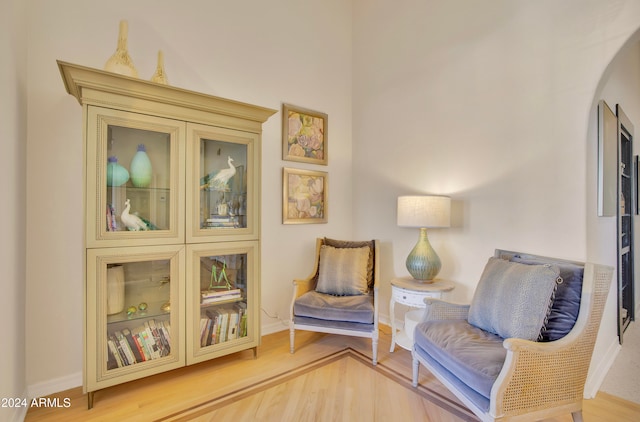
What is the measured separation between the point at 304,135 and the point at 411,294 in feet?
6.24

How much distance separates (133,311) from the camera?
1.96 meters

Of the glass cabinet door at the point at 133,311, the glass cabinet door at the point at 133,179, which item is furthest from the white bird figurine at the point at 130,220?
the glass cabinet door at the point at 133,311

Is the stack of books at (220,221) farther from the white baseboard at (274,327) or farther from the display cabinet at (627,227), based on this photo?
the display cabinet at (627,227)

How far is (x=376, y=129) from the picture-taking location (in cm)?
327

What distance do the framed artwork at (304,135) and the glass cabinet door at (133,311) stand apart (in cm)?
154

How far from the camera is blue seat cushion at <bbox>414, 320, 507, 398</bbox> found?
140 cm

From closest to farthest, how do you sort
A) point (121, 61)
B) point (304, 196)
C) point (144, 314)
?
1. point (121, 61)
2. point (144, 314)
3. point (304, 196)

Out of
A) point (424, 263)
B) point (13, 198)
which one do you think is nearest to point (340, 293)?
point (424, 263)

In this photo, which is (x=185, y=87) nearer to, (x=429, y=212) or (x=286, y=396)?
(x=429, y=212)

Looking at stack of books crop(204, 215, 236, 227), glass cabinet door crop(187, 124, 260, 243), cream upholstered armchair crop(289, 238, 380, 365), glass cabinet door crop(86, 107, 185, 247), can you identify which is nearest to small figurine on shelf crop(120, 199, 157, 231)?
glass cabinet door crop(86, 107, 185, 247)

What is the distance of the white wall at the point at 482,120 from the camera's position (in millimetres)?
1903

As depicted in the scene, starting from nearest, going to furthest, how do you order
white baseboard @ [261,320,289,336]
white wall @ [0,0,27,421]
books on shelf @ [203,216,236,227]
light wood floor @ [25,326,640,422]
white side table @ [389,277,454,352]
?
white wall @ [0,0,27,421] < light wood floor @ [25,326,640,422] < books on shelf @ [203,216,236,227] < white side table @ [389,277,454,352] < white baseboard @ [261,320,289,336]

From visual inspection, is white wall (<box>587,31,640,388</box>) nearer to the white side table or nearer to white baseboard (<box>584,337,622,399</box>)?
white baseboard (<box>584,337,622,399</box>)

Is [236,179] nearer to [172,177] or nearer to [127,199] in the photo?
[172,177]
